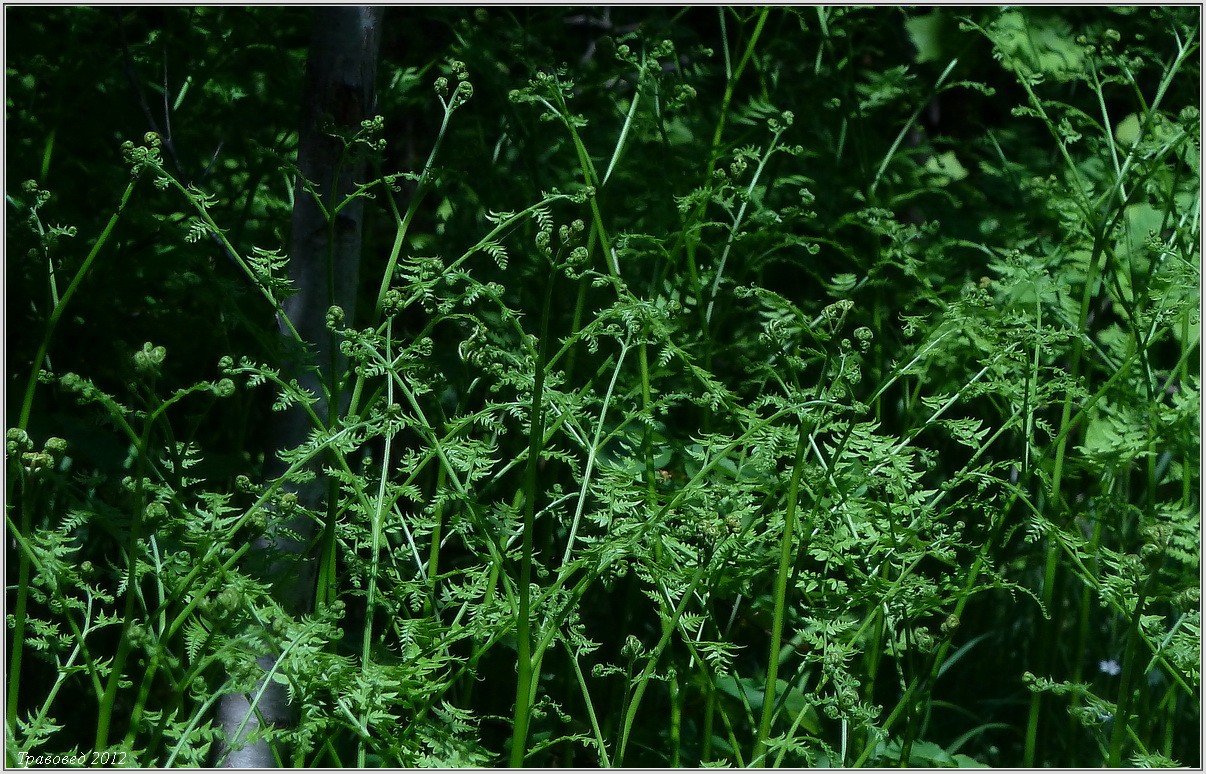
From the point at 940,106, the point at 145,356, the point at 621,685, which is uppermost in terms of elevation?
the point at 940,106

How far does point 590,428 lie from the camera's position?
1584 mm

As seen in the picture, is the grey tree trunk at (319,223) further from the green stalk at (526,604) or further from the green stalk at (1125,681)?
the green stalk at (1125,681)

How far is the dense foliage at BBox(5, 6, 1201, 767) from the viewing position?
1.29 meters

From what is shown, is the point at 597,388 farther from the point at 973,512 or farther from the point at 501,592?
the point at 973,512

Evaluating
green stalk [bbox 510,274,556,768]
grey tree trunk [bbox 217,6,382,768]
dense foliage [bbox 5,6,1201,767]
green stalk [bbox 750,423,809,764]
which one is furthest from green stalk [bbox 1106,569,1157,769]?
grey tree trunk [bbox 217,6,382,768]

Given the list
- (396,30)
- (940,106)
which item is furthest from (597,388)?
(940,106)

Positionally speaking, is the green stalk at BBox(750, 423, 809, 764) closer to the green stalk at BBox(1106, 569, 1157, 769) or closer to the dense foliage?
the dense foliage

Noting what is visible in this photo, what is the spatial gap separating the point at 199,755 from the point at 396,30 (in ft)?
5.02

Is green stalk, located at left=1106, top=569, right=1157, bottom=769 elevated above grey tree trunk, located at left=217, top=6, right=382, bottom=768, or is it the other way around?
grey tree trunk, located at left=217, top=6, right=382, bottom=768

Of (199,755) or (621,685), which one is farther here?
(621,685)

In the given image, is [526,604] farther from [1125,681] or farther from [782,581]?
[1125,681]

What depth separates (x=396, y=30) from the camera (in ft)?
7.13

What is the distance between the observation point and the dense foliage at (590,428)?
4.23ft

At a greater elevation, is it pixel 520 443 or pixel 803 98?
pixel 803 98
